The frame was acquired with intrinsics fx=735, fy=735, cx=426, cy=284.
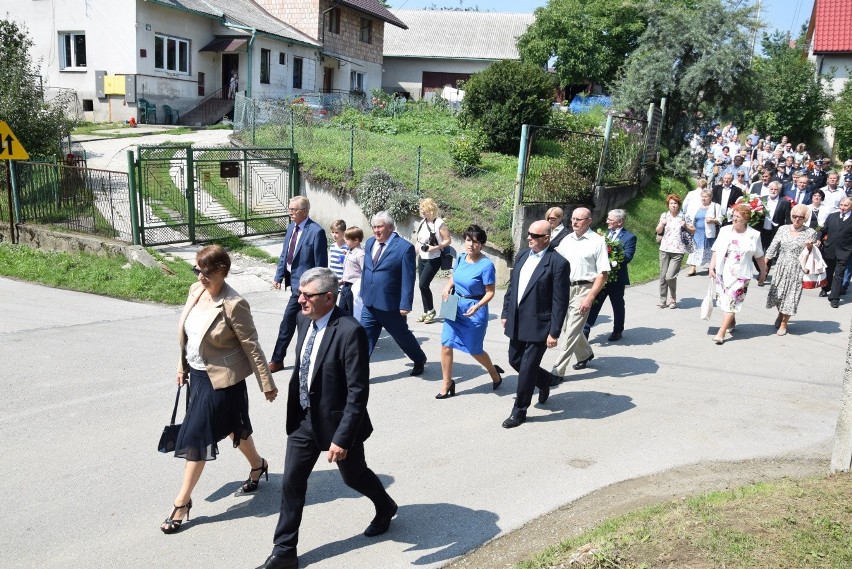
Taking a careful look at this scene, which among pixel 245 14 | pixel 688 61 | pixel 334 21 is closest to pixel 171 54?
pixel 245 14

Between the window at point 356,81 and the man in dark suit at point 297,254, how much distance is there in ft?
106

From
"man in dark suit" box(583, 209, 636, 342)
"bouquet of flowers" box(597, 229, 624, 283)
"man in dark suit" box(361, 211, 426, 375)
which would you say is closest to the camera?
"man in dark suit" box(361, 211, 426, 375)

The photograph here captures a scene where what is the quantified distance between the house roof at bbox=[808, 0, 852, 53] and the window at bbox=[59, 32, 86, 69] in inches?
1161

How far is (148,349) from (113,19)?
2139cm

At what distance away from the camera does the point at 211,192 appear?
46.3ft

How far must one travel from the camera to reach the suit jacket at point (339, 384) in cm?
426

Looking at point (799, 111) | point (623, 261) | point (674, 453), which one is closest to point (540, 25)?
point (799, 111)

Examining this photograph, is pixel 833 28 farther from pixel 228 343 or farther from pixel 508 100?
pixel 228 343

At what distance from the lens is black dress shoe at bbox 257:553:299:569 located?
4.27 m

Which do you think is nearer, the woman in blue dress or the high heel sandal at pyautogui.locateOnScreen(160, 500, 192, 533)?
the high heel sandal at pyautogui.locateOnScreen(160, 500, 192, 533)

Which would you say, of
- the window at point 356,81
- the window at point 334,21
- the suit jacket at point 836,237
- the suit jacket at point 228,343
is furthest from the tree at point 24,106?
the window at point 356,81

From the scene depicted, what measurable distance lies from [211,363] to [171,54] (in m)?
26.0

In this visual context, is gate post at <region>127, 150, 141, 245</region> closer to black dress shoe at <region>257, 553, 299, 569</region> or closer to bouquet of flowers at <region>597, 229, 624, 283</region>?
bouquet of flowers at <region>597, 229, 624, 283</region>

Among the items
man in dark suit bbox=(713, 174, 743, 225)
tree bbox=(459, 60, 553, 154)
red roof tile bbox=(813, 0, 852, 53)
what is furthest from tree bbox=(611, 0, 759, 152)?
red roof tile bbox=(813, 0, 852, 53)
